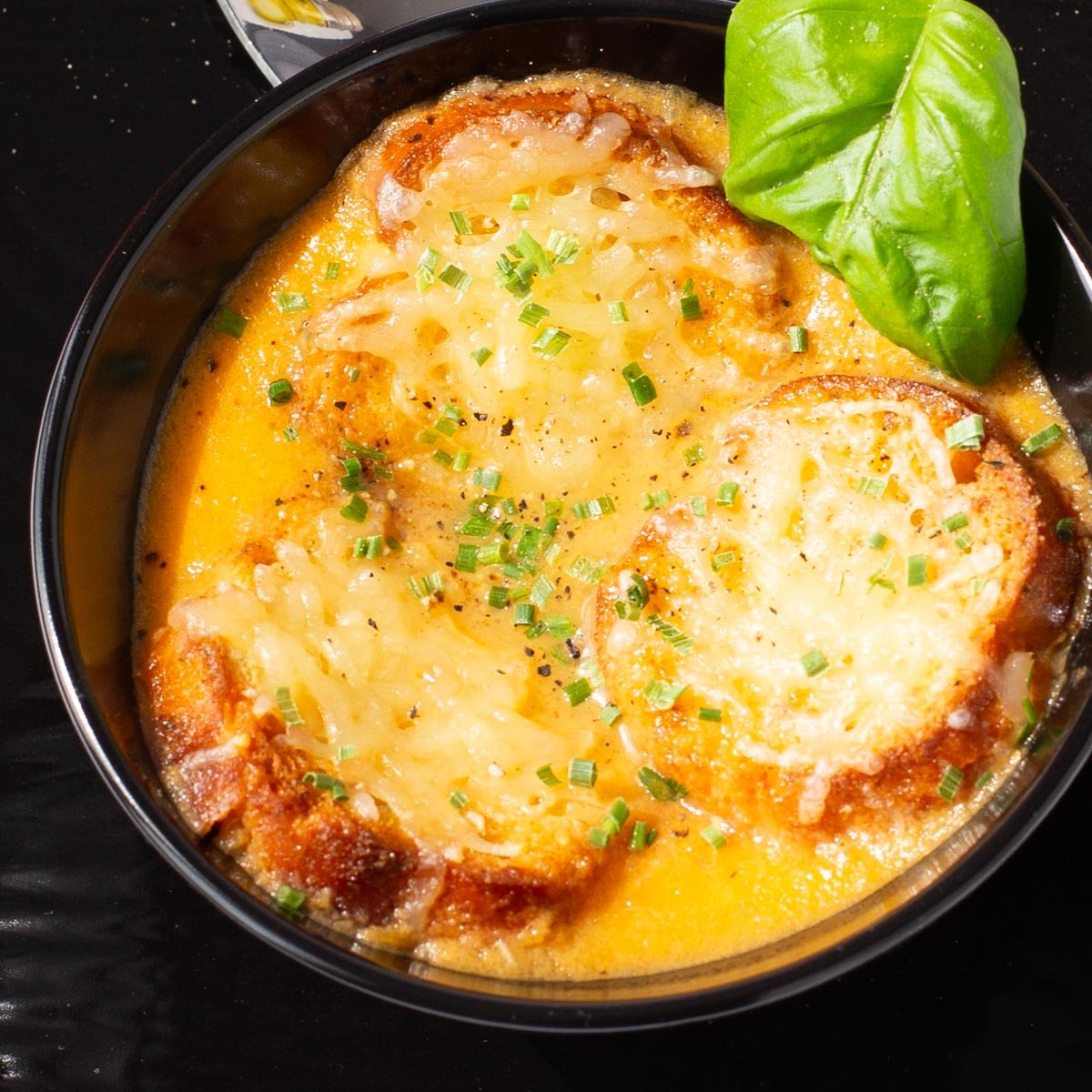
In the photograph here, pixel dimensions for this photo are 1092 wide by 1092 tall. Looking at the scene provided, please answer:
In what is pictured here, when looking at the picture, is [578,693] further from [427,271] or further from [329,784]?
[427,271]

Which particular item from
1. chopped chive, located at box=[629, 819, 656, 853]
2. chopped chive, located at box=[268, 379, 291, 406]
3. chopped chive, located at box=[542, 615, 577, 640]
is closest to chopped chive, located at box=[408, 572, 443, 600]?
chopped chive, located at box=[542, 615, 577, 640]

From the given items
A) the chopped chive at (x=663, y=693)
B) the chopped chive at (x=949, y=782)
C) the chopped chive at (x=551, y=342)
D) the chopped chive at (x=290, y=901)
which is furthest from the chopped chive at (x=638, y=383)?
the chopped chive at (x=290, y=901)

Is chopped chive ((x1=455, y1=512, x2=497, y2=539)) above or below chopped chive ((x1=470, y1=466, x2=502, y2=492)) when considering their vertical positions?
below

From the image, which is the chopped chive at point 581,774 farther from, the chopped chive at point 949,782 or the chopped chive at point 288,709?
the chopped chive at point 949,782

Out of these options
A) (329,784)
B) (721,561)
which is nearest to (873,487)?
(721,561)

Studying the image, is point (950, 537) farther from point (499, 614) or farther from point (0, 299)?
point (0, 299)

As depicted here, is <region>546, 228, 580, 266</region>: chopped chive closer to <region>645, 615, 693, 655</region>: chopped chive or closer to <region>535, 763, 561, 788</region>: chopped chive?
<region>645, 615, 693, 655</region>: chopped chive
